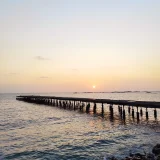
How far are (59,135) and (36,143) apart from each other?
4111mm

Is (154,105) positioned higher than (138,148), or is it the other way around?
(154,105)

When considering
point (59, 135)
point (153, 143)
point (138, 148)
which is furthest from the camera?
point (59, 135)

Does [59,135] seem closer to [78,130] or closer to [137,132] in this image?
[78,130]

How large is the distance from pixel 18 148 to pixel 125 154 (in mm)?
8997

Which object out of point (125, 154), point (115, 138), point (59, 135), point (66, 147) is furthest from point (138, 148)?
point (59, 135)

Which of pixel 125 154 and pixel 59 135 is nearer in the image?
pixel 125 154

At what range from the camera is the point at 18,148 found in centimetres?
2002

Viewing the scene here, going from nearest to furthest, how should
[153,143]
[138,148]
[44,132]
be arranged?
[138,148], [153,143], [44,132]

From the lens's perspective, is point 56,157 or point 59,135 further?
point 59,135

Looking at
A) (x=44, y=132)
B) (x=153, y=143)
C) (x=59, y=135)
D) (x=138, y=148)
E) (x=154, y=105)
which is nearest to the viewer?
(x=138, y=148)

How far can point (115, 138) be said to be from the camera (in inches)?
937

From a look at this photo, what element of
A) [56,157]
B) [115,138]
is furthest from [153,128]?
[56,157]

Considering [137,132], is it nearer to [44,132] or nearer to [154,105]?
[154,105]

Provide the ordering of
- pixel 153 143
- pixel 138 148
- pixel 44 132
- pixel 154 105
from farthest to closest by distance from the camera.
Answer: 1. pixel 154 105
2. pixel 44 132
3. pixel 153 143
4. pixel 138 148
